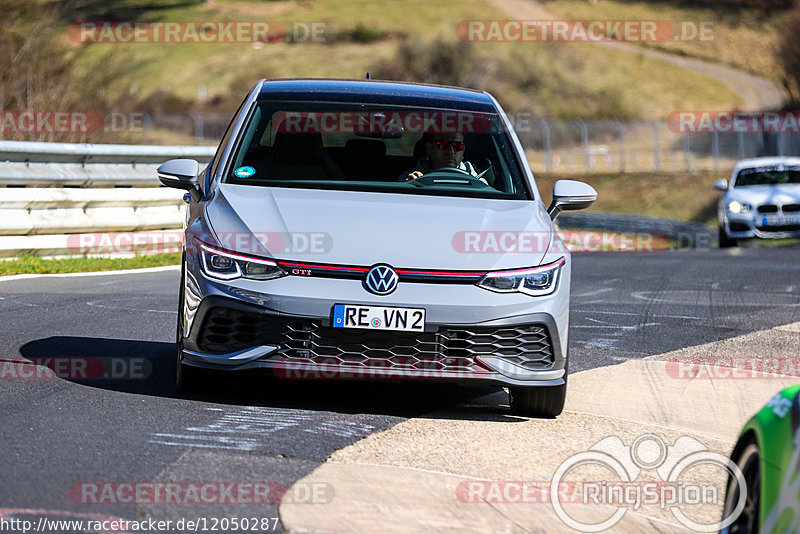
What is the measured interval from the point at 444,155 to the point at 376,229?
4.45 ft

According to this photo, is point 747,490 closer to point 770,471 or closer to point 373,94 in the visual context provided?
point 770,471

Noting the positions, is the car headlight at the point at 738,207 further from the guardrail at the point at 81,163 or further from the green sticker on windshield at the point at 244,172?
the green sticker on windshield at the point at 244,172

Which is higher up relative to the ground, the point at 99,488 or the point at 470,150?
the point at 470,150

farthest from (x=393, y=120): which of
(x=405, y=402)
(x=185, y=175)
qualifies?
(x=405, y=402)

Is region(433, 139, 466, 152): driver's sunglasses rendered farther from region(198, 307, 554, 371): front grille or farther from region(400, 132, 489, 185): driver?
region(198, 307, 554, 371): front grille

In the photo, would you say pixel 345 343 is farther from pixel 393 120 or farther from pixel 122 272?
pixel 122 272

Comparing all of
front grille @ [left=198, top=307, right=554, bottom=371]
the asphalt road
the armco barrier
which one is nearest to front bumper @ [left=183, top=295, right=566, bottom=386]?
front grille @ [left=198, top=307, right=554, bottom=371]

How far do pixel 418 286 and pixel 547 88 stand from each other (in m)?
65.8

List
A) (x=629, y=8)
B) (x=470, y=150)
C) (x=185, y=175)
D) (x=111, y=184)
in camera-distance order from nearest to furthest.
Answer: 1. (x=185, y=175)
2. (x=470, y=150)
3. (x=111, y=184)
4. (x=629, y=8)

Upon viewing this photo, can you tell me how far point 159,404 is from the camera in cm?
632

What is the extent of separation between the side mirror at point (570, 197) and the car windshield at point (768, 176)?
59.2 feet

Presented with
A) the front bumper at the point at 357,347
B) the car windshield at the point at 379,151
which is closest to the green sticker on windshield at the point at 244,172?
the car windshield at the point at 379,151

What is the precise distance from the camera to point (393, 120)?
752 cm

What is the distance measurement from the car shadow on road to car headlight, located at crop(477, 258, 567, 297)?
2.17 ft
